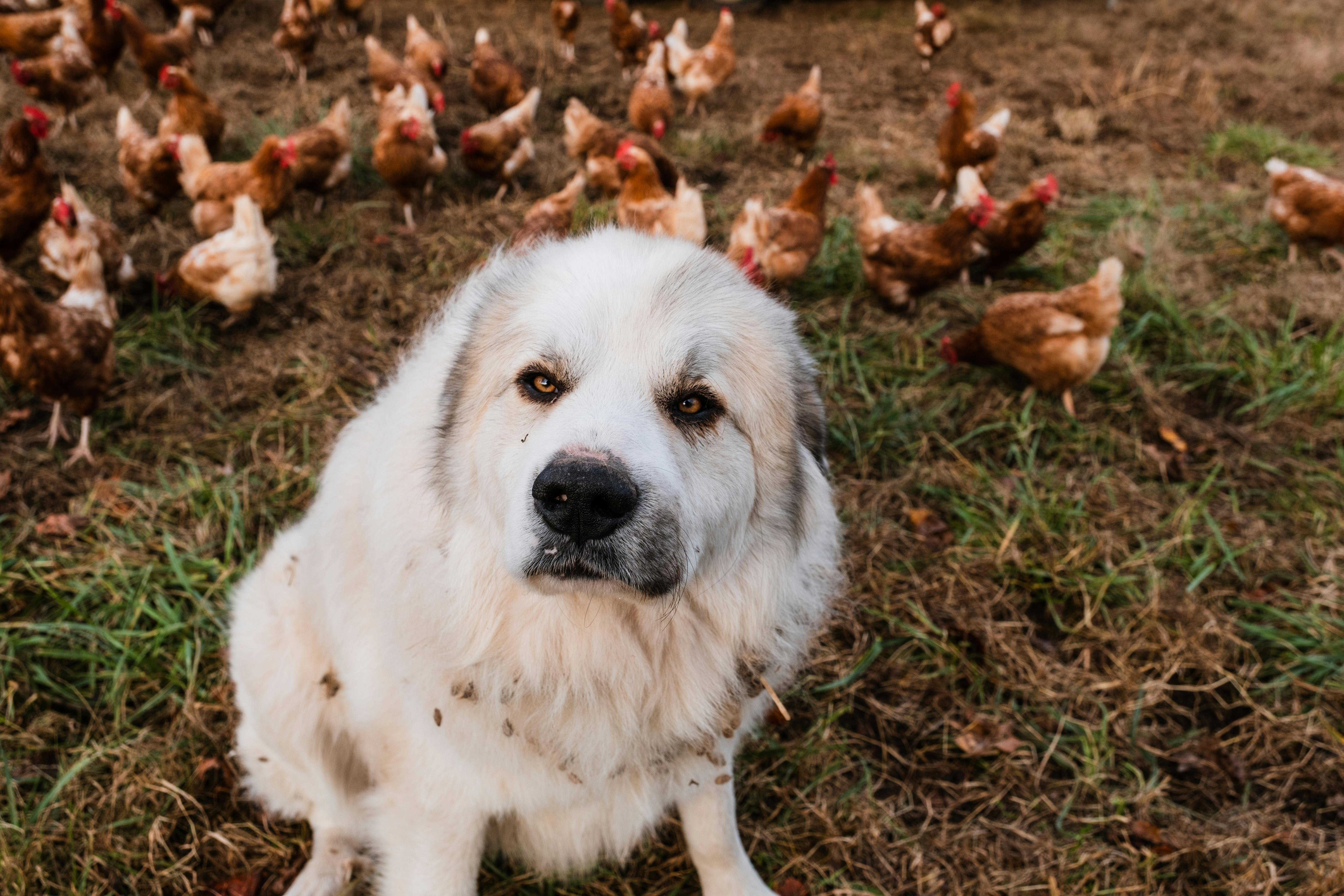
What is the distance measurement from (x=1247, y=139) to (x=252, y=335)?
27.7 feet

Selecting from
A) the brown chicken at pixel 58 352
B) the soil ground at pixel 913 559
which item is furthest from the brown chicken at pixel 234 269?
the brown chicken at pixel 58 352

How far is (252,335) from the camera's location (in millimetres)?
4828

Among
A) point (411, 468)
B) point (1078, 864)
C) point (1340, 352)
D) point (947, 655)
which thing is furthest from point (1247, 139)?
point (411, 468)

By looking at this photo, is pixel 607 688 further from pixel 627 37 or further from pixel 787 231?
pixel 627 37

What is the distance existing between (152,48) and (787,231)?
21.0ft

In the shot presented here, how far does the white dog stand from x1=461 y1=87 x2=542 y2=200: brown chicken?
4180mm

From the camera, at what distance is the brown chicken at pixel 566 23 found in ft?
26.7

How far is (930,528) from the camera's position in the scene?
3811 mm

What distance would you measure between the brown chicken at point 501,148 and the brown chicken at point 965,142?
3272 mm

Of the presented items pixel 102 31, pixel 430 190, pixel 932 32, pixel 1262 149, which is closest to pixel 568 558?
pixel 430 190

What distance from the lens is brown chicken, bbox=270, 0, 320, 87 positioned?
7254mm


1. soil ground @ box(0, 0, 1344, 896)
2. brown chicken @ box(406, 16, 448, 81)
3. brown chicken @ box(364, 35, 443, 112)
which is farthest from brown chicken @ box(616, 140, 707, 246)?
brown chicken @ box(406, 16, 448, 81)

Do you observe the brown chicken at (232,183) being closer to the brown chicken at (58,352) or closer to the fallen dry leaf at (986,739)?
the brown chicken at (58,352)

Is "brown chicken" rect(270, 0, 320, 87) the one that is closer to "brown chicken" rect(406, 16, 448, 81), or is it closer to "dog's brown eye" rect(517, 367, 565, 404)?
"brown chicken" rect(406, 16, 448, 81)
